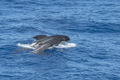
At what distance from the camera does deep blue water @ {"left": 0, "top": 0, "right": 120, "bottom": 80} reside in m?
40.9

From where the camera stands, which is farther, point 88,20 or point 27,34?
point 88,20

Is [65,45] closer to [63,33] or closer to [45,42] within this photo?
[45,42]

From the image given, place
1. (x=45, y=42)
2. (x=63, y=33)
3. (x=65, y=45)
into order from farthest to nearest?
(x=63, y=33) → (x=65, y=45) → (x=45, y=42)

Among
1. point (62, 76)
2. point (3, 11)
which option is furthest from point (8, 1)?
point (62, 76)

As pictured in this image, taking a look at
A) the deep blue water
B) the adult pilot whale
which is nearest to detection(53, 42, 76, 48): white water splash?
the adult pilot whale

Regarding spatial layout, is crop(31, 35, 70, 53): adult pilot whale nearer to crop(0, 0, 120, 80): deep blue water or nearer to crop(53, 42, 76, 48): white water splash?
crop(53, 42, 76, 48): white water splash

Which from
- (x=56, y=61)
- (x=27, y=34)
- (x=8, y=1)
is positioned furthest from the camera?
(x=8, y=1)

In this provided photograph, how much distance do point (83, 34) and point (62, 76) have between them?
62.5 feet

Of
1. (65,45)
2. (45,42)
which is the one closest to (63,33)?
(65,45)

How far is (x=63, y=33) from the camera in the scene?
2285 inches

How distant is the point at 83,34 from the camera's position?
57375 millimetres

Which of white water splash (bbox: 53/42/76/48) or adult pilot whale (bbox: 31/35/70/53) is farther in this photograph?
white water splash (bbox: 53/42/76/48)

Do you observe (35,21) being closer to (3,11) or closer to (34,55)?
(3,11)

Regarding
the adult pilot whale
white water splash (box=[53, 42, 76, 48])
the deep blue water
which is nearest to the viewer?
the deep blue water
